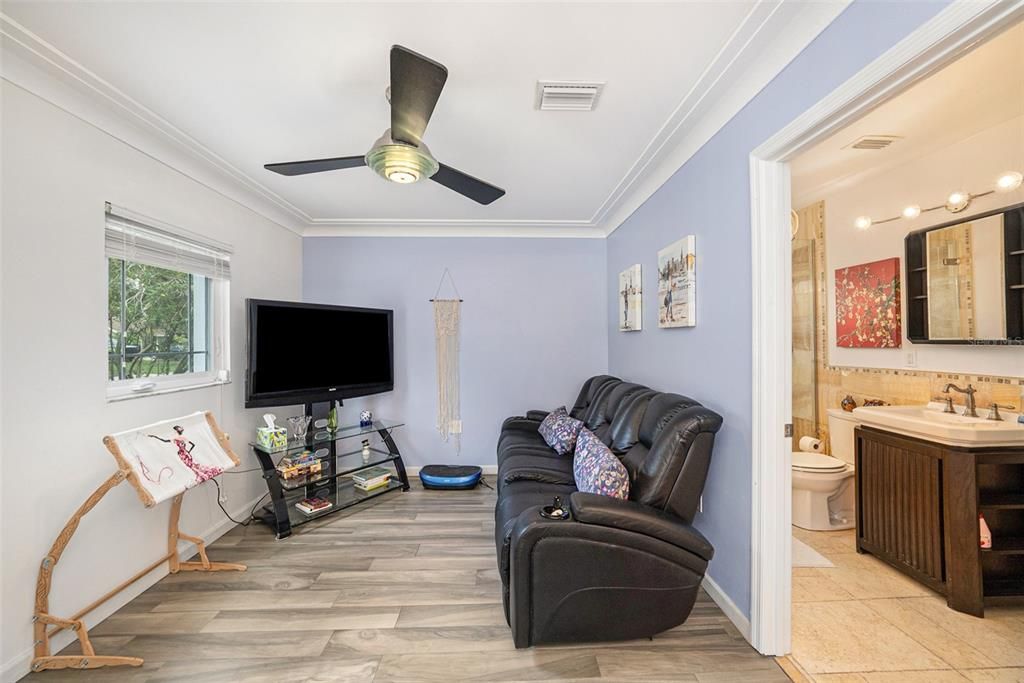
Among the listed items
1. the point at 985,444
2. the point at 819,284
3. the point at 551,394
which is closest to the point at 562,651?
the point at 985,444

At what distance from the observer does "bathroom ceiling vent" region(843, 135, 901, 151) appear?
2385 mm

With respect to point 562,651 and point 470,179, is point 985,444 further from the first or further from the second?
point 470,179

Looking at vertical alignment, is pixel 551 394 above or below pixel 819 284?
below

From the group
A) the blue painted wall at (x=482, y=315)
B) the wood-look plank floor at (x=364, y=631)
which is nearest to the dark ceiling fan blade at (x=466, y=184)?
the blue painted wall at (x=482, y=315)

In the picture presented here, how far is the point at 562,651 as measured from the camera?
1.75 m

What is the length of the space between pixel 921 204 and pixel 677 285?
5.75 feet

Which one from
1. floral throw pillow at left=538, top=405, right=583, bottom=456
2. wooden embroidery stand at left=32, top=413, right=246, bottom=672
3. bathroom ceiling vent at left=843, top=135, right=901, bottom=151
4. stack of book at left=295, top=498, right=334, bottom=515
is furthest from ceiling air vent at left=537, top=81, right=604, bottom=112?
stack of book at left=295, top=498, right=334, bottom=515

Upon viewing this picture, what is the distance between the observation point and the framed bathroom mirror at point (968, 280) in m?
2.11

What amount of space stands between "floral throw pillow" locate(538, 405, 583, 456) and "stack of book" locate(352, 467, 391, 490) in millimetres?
1510

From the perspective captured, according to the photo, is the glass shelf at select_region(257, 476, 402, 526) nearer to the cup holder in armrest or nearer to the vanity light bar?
the cup holder in armrest

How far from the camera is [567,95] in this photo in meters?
1.92

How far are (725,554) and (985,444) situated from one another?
4.30 ft

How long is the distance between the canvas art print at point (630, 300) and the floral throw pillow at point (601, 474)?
1302 mm

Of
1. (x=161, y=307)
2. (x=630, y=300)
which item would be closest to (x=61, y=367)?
(x=161, y=307)
